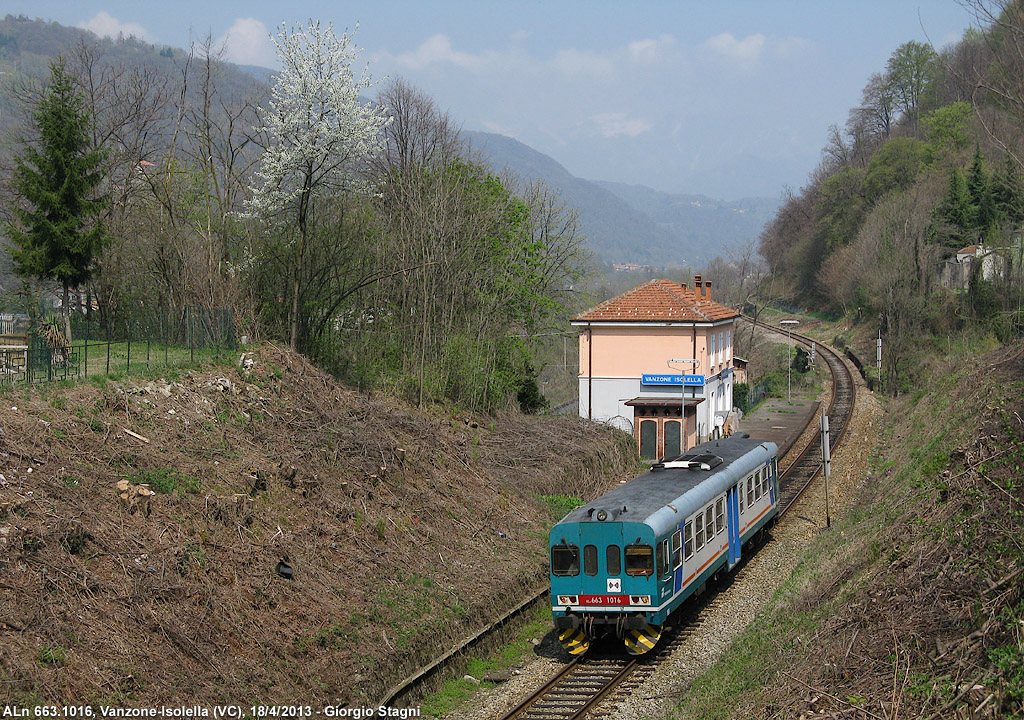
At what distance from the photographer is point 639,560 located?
14.3m

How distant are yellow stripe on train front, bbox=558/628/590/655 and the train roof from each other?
1.87 m

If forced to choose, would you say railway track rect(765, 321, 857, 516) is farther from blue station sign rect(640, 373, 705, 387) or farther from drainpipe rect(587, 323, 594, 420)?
drainpipe rect(587, 323, 594, 420)

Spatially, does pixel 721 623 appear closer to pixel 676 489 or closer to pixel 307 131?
pixel 676 489

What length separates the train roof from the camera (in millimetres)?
14828

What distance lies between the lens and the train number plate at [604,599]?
14.4 meters

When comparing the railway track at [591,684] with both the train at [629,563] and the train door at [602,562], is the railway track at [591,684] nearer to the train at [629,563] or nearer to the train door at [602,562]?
the train at [629,563]

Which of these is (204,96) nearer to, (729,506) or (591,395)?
(591,395)

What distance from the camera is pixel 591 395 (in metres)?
36.8

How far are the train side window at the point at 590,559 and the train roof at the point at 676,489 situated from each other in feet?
1.50

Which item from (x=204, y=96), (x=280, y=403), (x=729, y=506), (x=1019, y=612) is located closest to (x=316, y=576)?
(x=280, y=403)

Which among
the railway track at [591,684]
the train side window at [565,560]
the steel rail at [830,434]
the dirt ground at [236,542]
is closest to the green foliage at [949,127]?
the steel rail at [830,434]

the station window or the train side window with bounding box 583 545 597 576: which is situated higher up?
the train side window with bounding box 583 545 597 576

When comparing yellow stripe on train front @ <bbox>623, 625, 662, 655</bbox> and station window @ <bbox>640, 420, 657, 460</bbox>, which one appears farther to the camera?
station window @ <bbox>640, 420, 657, 460</bbox>

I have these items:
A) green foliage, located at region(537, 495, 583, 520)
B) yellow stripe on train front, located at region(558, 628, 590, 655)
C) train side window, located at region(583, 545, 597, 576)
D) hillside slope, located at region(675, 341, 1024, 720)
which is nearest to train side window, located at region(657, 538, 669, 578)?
train side window, located at region(583, 545, 597, 576)
